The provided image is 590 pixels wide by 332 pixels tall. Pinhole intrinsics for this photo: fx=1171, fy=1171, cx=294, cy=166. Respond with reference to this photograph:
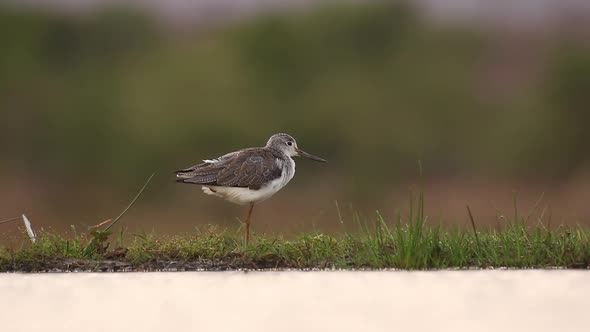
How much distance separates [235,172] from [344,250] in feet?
5.87

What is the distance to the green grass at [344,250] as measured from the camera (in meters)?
9.94

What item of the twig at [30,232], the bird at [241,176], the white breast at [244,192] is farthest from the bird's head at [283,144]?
the twig at [30,232]

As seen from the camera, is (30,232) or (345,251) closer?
(345,251)

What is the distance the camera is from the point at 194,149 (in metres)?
34.9

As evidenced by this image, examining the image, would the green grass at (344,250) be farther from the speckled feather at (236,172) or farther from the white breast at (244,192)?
the white breast at (244,192)

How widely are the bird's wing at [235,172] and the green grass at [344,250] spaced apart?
0.88 meters

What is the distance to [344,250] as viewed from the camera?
1039 cm

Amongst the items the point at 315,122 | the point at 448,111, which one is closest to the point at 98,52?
the point at 315,122

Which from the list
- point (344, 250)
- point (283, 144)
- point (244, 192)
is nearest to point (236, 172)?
point (244, 192)

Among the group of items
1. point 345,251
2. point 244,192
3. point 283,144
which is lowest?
point 345,251

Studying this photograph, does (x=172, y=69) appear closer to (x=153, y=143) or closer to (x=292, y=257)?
(x=153, y=143)

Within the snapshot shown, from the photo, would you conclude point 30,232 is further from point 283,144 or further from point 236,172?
point 283,144

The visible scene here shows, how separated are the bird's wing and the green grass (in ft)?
2.89

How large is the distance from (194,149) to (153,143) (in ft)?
4.82
